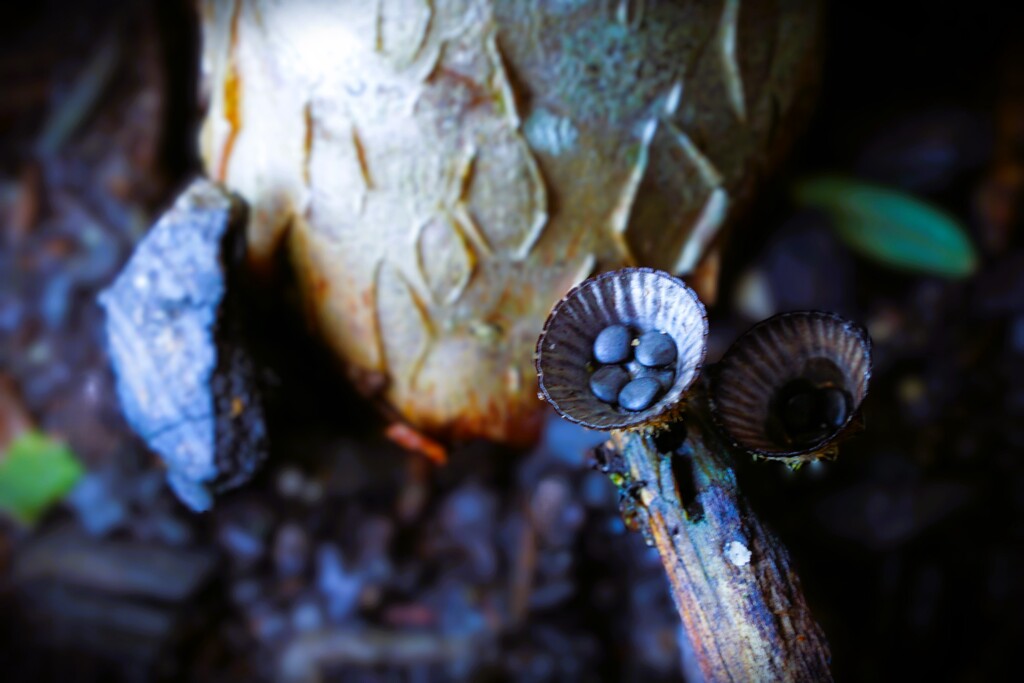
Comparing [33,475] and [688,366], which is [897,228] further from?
[33,475]

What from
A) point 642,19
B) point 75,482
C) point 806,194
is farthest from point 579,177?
point 75,482

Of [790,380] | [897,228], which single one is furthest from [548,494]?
[897,228]

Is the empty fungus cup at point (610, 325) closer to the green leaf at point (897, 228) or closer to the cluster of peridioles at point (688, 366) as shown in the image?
the cluster of peridioles at point (688, 366)

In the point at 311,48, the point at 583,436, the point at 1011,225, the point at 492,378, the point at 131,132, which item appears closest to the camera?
the point at 311,48

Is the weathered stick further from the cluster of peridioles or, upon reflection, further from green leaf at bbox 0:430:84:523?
green leaf at bbox 0:430:84:523

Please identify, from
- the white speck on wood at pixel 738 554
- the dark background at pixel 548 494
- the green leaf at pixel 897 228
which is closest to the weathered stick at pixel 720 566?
the white speck on wood at pixel 738 554

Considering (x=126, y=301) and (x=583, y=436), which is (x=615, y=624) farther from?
(x=126, y=301)
